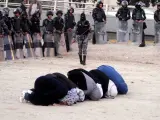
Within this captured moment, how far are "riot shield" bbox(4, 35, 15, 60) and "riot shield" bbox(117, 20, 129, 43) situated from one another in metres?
7.07

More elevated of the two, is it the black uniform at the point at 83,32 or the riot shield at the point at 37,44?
the black uniform at the point at 83,32

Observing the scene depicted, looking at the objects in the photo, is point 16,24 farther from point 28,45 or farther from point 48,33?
point 48,33

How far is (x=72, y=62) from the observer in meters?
18.3

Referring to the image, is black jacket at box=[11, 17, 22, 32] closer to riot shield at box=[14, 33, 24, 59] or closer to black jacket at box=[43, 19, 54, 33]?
riot shield at box=[14, 33, 24, 59]

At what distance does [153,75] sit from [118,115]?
249 inches

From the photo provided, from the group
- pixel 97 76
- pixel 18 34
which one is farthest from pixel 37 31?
Result: pixel 97 76

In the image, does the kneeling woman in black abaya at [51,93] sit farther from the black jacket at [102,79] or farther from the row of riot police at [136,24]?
the row of riot police at [136,24]

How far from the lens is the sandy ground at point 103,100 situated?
30.9 ft

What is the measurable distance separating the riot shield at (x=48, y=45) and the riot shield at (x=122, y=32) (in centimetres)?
505

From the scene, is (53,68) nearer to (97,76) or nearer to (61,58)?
(61,58)

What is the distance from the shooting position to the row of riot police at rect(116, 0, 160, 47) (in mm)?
23031

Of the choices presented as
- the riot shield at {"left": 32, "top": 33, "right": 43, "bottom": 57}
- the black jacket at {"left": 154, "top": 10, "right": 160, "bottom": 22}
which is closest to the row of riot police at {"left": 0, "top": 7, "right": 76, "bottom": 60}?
the riot shield at {"left": 32, "top": 33, "right": 43, "bottom": 57}

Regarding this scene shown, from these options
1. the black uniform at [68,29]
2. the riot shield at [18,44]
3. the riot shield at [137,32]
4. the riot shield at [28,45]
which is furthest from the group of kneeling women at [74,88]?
the riot shield at [137,32]

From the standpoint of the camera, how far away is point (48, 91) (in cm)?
1020
